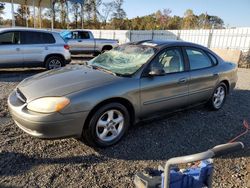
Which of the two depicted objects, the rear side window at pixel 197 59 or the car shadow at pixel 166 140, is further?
the rear side window at pixel 197 59

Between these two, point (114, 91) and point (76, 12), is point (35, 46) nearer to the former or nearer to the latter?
point (114, 91)

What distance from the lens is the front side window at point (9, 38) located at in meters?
8.70

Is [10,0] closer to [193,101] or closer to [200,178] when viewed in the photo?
[193,101]

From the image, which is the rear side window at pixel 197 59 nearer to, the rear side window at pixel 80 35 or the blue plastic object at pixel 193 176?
the blue plastic object at pixel 193 176

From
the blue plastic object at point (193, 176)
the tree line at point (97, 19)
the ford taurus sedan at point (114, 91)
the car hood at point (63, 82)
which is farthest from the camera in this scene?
the tree line at point (97, 19)

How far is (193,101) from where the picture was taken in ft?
16.5

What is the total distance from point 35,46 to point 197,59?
20.8ft

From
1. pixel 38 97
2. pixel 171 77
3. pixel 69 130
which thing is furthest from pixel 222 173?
pixel 38 97

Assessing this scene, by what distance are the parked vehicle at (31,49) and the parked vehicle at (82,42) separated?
5.48 meters

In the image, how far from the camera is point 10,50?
347 inches

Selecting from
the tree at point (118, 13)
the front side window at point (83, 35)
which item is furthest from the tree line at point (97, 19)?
the front side window at point (83, 35)

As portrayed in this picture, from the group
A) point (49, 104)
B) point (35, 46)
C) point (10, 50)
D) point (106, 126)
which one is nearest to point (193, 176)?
point (106, 126)

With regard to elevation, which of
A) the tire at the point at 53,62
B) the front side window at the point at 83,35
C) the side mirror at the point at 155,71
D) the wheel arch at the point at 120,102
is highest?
the front side window at the point at 83,35

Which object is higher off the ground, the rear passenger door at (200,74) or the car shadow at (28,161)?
the rear passenger door at (200,74)
